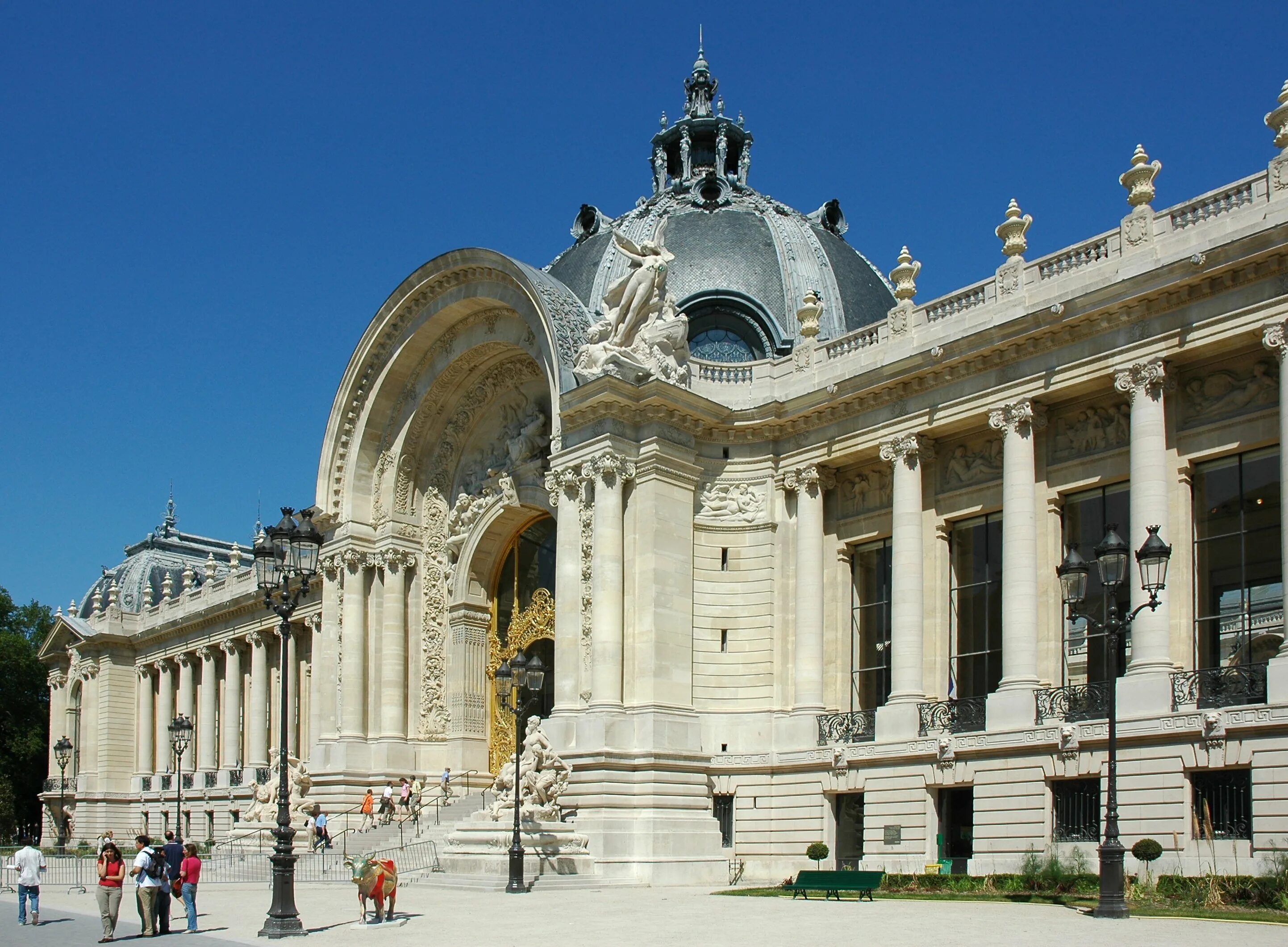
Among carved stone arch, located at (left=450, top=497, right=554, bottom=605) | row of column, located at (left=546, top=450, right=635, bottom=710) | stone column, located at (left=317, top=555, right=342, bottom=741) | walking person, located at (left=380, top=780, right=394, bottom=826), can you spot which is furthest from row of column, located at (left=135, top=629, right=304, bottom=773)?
row of column, located at (left=546, top=450, right=635, bottom=710)

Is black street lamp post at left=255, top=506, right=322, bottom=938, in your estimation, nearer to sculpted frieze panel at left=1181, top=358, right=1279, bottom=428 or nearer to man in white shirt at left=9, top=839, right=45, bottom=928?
man in white shirt at left=9, top=839, right=45, bottom=928

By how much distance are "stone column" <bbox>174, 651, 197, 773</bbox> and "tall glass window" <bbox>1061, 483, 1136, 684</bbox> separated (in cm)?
4179

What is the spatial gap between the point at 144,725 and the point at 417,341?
32.2 m

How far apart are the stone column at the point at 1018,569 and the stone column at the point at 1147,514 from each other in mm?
1989

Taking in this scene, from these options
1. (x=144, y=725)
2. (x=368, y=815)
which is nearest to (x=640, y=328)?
(x=368, y=815)

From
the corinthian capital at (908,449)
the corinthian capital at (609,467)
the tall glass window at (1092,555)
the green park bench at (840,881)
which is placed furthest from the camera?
the corinthian capital at (609,467)

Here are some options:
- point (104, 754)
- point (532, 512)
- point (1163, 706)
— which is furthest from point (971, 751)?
point (104, 754)

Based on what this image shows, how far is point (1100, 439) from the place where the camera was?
26469mm

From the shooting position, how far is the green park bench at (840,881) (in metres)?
22.4

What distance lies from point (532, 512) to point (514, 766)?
10415 mm

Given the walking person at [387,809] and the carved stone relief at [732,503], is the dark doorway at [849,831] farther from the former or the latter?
the walking person at [387,809]

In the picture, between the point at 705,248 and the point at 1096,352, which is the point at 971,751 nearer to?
the point at 1096,352

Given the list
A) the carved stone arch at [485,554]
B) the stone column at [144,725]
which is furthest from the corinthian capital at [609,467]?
the stone column at [144,725]

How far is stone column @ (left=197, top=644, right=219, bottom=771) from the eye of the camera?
2227 inches
